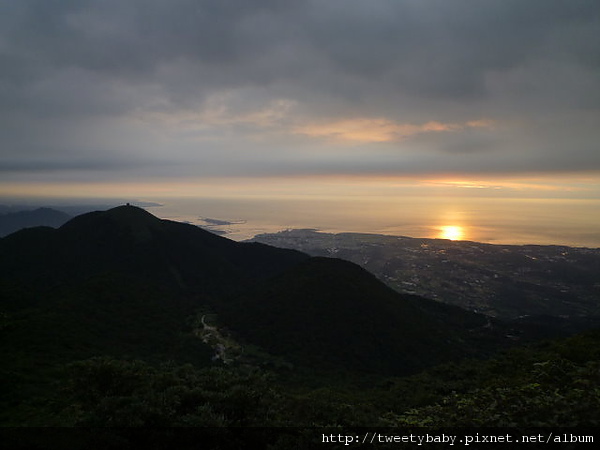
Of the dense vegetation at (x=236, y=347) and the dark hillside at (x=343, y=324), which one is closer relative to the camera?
the dense vegetation at (x=236, y=347)

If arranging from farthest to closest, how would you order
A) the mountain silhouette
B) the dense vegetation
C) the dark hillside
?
the dark hillside < the mountain silhouette < the dense vegetation

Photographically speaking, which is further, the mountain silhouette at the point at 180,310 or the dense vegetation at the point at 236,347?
the mountain silhouette at the point at 180,310

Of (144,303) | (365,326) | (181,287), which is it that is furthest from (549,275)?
(144,303)

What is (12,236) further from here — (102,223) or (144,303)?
(144,303)

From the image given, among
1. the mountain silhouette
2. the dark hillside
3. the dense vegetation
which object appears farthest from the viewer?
the dark hillside

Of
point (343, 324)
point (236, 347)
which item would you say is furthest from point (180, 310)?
point (343, 324)

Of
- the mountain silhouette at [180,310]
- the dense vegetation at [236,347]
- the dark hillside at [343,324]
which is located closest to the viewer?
the dense vegetation at [236,347]

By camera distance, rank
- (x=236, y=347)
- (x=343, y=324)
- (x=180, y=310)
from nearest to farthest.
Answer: (x=236, y=347) < (x=343, y=324) < (x=180, y=310)

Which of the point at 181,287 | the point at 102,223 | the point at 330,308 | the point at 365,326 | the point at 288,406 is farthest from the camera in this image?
the point at 102,223

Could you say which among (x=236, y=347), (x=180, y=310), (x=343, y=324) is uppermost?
(x=343, y=324)

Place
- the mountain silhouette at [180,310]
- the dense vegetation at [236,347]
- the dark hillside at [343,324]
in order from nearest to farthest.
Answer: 1. the dense vegetation at [236,347]
2. the mountain silhouette at [180,310]
3. the dark hillside at [343,324]

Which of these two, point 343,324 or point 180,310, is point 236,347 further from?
point 343,324
